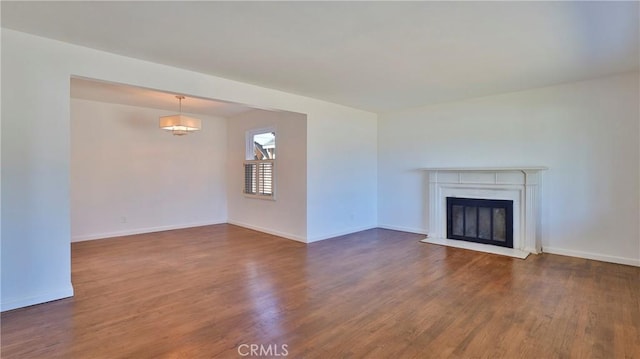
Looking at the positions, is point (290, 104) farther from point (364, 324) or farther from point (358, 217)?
point (364, 324)

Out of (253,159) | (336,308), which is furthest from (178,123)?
(336,308)

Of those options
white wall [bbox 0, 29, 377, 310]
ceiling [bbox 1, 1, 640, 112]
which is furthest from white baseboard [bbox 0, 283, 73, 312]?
ceiling [bbox 1, 1, 640, 112]

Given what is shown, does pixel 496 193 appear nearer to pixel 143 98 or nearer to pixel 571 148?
pixel 571 148

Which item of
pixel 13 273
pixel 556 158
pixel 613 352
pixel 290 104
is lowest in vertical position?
pixel 613 352

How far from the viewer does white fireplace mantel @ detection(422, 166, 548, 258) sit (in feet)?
15.0

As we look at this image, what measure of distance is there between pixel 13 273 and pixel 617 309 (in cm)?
520

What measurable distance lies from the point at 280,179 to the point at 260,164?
0.80 meters

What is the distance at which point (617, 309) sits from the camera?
9.04 ft

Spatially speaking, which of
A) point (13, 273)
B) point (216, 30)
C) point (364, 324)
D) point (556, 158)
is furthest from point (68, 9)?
point (556, 158)

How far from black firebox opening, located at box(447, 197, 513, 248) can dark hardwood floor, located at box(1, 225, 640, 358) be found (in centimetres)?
64

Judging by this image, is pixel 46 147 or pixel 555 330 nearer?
pixel 555 330

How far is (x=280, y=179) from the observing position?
5.95 m

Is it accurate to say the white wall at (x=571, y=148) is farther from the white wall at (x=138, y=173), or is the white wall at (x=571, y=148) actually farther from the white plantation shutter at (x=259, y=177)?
the white wall at (x=138, y=173)

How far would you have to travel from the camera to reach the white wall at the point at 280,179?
547cm
